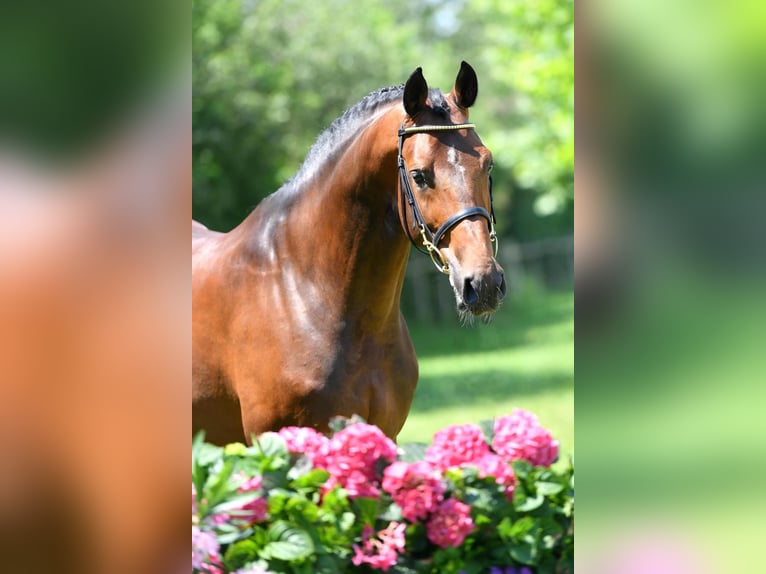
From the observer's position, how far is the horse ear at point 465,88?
288cm

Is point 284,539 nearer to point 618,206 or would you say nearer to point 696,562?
point 696,562

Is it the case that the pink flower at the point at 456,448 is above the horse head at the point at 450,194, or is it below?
below

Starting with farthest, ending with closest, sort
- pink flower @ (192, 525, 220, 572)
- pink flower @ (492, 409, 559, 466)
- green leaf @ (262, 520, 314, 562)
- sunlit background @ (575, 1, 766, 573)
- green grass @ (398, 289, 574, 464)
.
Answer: green grass @ (398, 289, 574, 464) < pink flower @ (492, 409, 559, 466) < green leaf @ (262, 520, 314, 562) < pink flower @ (192, 525, 220, 572) < sunlit background @ (575, 1, 766, 573)

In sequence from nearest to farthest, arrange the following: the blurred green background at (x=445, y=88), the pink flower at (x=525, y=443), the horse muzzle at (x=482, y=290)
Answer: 1. the horse muzzle at (x=482, y=290)
2. the pink flower at (x=525, y=443)
3. the blurred green background at (x=445, y=88)

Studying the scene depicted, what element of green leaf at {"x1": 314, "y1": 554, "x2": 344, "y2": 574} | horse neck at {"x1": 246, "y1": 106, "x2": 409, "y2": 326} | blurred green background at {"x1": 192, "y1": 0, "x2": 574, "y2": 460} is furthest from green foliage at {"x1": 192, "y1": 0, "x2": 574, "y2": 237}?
green leaf at {"x1": 314, "y1": 554, "x2": 344, "y2": 574}

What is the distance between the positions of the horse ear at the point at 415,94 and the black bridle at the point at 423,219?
68mm

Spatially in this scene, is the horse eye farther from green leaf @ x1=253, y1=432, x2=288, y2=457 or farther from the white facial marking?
green leaf @ x1=253, y1=432, x2=288, y2=457

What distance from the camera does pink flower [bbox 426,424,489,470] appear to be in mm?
2672

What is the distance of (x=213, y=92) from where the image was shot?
34.8ft

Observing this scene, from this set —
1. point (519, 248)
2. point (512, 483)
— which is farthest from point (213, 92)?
point (512, 483)

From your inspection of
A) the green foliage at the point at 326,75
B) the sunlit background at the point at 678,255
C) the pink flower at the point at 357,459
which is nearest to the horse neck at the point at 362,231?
the pink flower at the point at 357,459

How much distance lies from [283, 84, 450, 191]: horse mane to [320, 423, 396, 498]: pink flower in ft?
3.44

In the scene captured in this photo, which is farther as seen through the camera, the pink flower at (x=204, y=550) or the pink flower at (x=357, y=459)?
the pink flower at (x=357, y=459)

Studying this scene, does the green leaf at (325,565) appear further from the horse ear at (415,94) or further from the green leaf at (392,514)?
the horse ear at (415,94)
